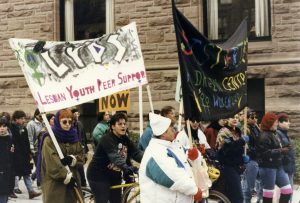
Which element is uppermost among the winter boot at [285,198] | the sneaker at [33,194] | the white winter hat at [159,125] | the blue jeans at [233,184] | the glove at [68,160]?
the white winter hat at [159,125]

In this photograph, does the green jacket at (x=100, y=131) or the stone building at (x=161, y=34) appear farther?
the stone building at (x=161, y=34)

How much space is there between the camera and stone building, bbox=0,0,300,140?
516 inches

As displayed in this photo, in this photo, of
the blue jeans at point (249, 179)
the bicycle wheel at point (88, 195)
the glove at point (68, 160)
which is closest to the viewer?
the glove at point (68, 160)

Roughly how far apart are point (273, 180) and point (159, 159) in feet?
12.0

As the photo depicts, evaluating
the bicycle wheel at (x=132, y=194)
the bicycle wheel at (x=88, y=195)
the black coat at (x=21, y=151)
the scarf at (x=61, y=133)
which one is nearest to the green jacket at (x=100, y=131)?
the black coat at (x=21, y=151)

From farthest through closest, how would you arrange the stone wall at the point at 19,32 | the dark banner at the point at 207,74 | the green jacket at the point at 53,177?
the stone wall at the point at 19,32 < the green jacket at the point at 53,177 < the dark banner at the point at 207,74

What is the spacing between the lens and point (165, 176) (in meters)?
4.69

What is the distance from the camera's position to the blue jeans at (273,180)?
7871mm

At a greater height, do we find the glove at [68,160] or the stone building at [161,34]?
the stone building at [161,34]

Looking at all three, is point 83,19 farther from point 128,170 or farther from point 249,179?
point 128,170

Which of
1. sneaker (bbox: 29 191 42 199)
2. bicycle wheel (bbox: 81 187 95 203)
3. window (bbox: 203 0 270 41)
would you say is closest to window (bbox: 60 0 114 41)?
window (bbox: 203 0 270 41)

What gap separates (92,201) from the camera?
7730 millimetres

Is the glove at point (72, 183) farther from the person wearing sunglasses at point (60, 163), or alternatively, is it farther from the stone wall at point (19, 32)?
the stone wall at point (19, 32)

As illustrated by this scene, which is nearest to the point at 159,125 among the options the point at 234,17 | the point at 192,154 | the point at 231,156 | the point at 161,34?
the point at 192,154
